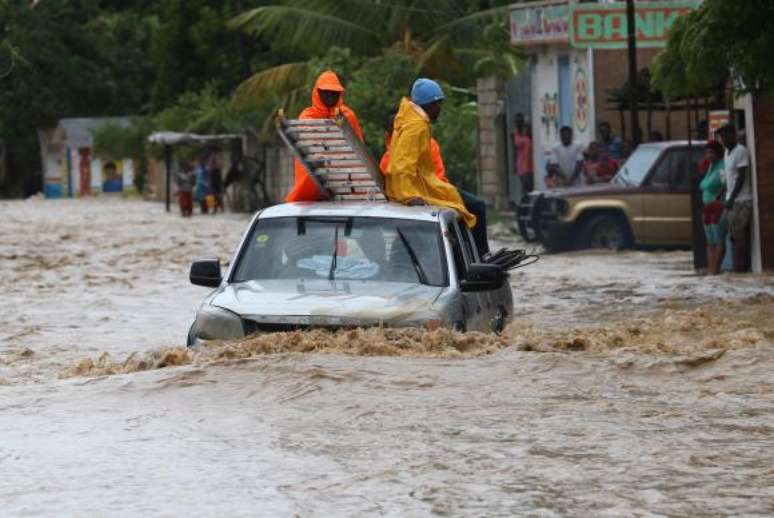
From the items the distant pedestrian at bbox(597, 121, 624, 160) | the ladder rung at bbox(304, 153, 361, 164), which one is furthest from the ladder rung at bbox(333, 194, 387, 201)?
the distant pedestrian at bbox(597, 121, 624, 160)

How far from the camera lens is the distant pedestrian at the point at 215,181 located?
5025 cm

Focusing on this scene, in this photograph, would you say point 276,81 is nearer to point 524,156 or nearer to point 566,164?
point 524,156

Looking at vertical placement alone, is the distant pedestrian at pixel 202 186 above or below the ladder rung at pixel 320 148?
below

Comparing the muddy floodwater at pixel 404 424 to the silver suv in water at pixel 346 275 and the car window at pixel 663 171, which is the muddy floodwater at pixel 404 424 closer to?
the silver suv in water at pixel 346 275

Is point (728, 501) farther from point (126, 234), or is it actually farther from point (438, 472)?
point (126, 234)

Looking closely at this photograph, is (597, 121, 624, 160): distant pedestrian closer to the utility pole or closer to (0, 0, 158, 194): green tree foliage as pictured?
the utility pole

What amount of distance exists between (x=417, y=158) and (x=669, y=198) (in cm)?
1171

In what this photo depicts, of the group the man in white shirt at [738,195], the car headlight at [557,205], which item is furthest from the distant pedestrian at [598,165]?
the man in white shirt at [738,195]

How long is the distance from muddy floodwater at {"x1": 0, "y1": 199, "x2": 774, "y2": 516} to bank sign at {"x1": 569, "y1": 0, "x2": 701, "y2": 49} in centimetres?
1217

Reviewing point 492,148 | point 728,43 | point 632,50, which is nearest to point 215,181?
point 492,148

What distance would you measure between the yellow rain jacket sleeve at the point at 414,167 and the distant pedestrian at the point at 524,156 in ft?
69.0

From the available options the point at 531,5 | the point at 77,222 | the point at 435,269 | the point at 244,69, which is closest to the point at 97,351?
the point at 435,269

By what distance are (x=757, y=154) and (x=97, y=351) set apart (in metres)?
8.46

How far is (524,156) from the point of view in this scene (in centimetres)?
3434
